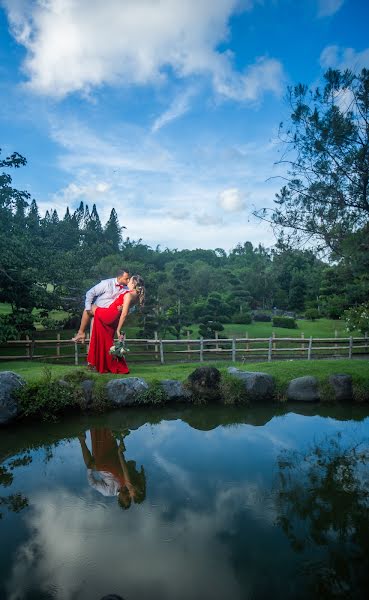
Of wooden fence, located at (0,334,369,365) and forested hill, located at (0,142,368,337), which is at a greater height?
forested hill, located at (0,142,368,337)

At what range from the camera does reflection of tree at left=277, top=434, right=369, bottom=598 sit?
106 inches

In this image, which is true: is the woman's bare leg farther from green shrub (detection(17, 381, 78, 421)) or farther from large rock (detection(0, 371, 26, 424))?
large rock (detection(0, 371, 26, 424))

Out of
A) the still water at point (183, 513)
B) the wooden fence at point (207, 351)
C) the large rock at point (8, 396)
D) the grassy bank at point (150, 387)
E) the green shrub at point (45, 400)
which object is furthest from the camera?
the wooden fence at point (207, 351)

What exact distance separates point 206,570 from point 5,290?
1075 cm

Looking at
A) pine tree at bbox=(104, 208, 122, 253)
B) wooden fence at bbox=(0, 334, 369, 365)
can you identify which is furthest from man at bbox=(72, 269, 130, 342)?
pine tree at bbox=(104, 208, 122, 253)

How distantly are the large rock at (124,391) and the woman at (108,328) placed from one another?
31.6 inches

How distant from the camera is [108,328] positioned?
788 centimetres

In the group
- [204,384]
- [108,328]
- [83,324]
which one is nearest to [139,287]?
[108,328]

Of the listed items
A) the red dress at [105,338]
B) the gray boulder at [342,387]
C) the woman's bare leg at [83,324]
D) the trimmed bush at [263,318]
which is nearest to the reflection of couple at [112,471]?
the red dress at [105,338]

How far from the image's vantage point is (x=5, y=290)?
11523 millimetres

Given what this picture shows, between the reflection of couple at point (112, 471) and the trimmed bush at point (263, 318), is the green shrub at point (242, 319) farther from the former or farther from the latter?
the reflection of couple at point (112, 471)

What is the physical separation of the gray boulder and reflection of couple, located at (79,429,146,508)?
4734mm

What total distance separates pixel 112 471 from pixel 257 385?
13.2 ft

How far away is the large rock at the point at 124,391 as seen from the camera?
22.8 ft
